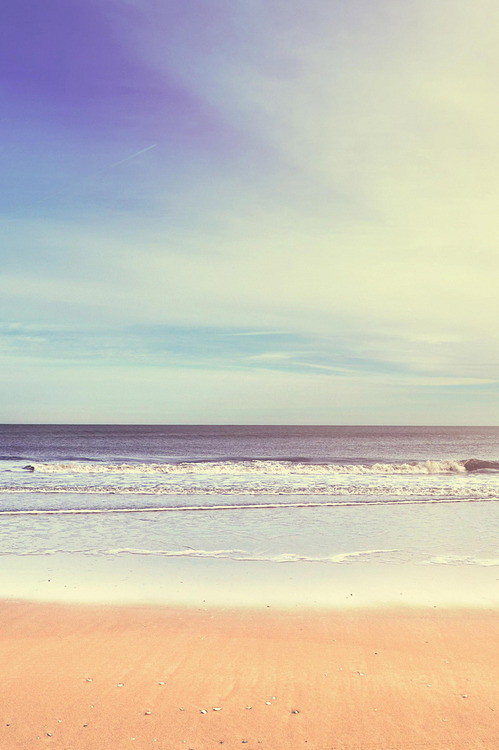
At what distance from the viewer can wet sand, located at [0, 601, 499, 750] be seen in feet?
14.3

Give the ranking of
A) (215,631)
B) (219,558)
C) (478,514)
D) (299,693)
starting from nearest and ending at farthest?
(299,693) < (215,631) < (219,558) < (478,514)

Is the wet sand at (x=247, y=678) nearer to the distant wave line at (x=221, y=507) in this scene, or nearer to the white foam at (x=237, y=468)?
the distant wave line at (x=221, y=507)

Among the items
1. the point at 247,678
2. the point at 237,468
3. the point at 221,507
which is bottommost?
the point at 237,468

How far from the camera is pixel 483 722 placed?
4.51 m

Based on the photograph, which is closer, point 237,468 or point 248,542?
point 248,542

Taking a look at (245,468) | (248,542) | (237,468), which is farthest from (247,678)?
(237,468)

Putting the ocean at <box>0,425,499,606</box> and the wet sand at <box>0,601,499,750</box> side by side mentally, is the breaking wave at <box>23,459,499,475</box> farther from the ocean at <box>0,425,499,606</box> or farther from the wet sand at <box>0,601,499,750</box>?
the wet sand at <box>0,601,499,750</box>

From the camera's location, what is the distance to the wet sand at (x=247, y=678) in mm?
4352

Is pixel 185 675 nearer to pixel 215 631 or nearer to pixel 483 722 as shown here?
pixel 215 631

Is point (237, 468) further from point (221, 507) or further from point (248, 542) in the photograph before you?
point (248, 542)

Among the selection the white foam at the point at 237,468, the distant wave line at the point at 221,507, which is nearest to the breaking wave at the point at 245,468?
the white foam at the point at 237,468

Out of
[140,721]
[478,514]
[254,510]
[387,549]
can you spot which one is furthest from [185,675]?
[478,514]

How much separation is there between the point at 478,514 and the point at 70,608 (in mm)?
11371

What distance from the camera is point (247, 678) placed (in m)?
5.27
